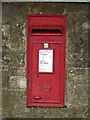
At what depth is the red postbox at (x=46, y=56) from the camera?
621 cm

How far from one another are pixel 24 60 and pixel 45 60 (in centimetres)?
42

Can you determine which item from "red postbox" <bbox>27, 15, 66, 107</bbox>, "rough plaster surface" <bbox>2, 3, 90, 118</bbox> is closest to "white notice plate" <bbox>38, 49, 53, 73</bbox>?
"red postbox" <bbox>27, 15, 66, 107</bbox>

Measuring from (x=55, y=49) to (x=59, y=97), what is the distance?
0.96 m

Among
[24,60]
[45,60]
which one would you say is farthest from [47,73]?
[24,60]

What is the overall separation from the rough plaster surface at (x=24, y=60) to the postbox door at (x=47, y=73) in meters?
0.17

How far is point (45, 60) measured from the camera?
6.23 metres

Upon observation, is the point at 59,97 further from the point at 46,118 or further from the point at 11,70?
the point at 11,70

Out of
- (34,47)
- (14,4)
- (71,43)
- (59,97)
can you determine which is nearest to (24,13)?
(14,4)

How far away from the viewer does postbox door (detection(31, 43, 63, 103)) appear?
622 centimetres

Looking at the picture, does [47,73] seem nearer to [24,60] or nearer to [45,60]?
[45,60]

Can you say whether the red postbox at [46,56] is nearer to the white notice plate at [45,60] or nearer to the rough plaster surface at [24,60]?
the white notice plate at [45,60]

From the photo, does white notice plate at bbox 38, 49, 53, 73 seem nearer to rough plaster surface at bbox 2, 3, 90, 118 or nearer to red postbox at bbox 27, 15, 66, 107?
red postbox at bbox 27, 15, 66, 107

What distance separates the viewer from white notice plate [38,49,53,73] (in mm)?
6219

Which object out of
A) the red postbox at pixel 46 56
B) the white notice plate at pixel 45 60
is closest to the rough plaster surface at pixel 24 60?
the red postbox at pixel 46 56
